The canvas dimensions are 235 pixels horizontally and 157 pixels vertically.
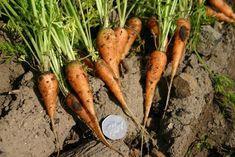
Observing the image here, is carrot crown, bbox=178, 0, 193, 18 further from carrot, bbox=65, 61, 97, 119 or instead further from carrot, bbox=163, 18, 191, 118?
carrot, bbox=65, 61, 97, 119

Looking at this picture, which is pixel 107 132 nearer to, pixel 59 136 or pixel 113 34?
pixel 59 136

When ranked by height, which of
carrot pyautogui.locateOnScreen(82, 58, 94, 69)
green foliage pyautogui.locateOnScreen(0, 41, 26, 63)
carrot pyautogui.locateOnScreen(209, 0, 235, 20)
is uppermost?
green foliage pyautogui.locateOnScreen(0, 41, 26, 63)

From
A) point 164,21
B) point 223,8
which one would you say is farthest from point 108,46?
point 223,8

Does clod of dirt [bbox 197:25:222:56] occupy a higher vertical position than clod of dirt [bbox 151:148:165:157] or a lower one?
higher

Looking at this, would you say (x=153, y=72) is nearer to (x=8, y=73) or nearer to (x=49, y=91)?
(x=49, y=91)

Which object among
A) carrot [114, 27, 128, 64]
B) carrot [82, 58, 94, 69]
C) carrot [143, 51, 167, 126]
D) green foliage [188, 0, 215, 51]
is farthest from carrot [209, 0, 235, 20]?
carrot [82, 58, 94, 69]

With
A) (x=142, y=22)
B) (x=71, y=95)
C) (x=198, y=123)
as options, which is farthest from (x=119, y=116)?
(x=142, y=22)
